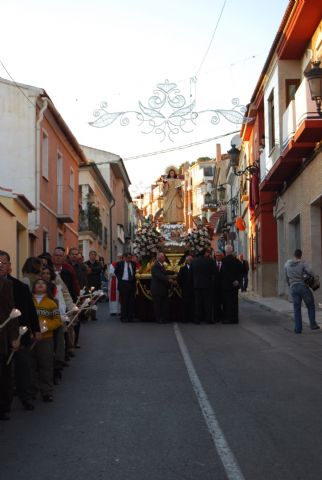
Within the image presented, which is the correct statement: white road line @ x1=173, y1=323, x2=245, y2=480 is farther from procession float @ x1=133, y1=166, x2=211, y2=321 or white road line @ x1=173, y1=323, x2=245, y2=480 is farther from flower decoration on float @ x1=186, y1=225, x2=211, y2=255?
flower decoration on float @ x1=186, y1=225, x2=211, y2=255

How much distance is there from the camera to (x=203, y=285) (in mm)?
18078

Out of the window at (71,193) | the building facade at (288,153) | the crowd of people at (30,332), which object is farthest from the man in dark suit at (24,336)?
the window at (71,193)

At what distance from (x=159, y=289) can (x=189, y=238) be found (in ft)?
7.76

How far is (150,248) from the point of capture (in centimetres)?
2009

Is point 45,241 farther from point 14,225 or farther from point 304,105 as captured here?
point 304,105

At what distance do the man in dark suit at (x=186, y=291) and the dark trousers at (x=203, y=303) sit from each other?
38 cm

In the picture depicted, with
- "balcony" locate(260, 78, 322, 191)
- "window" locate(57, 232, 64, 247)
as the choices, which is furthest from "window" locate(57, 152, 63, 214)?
"balcony" locate(260, 78, 322, 191)

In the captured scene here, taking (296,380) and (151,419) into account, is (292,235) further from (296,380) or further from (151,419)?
(151,419)

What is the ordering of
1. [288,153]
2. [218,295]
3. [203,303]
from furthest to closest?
1. [288,153]
2. [218,295]
3. [203,303]

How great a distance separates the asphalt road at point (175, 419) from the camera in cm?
577

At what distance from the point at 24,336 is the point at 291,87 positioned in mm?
17609

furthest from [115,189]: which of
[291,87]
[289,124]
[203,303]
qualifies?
[203,303]

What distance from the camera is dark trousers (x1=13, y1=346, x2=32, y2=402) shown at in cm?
820

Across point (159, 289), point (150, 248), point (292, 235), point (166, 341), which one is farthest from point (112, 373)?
point (292, 235)
